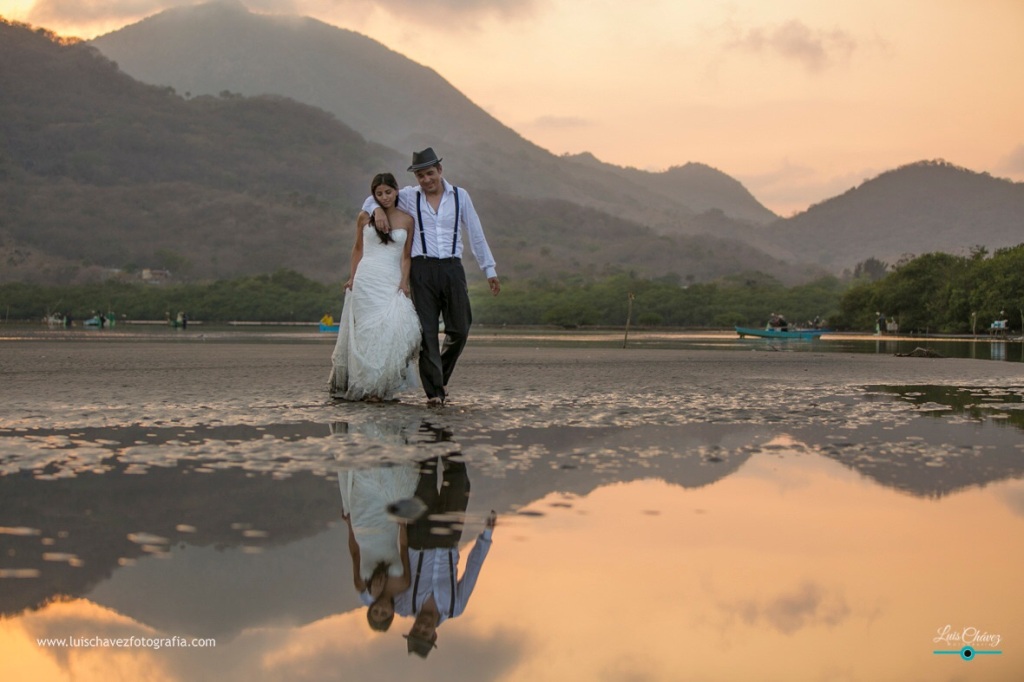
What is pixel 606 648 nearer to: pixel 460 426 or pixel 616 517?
pixel 616 517

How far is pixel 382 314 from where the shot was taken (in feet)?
33.1

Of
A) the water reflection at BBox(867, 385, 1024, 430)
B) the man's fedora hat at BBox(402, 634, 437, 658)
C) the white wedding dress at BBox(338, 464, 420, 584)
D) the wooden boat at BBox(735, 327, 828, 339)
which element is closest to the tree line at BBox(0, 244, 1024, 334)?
the wooden boat at BBox(735, 327, 828, 339)

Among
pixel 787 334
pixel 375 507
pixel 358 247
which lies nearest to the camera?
pixel 375 507

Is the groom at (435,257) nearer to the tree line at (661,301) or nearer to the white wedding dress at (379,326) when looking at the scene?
the white wedding dress at (379,326)

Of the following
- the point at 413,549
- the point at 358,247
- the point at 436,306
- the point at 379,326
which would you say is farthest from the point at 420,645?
the point at 358,247

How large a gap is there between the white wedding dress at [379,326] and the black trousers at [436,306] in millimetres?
102

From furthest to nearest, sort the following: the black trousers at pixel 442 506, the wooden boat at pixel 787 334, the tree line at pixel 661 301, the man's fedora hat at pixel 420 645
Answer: the tree line at pixel 661 301
the wooden boat at pixel 787 334
the black trousers at pixel 442 506
the man's fedora hat at pixel 420 645

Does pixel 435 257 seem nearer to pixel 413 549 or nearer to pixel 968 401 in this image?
pixel 968 401

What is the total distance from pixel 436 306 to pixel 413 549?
639 cm

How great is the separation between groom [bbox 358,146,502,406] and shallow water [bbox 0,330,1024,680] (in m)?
1.17

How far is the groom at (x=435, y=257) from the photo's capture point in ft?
33.2

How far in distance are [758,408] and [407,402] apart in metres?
3.25

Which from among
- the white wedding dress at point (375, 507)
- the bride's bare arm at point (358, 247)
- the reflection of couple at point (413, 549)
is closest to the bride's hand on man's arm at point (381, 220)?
the bride's bare arm at point (358, 247)

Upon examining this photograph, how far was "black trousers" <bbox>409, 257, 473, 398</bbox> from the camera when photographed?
397 inches
